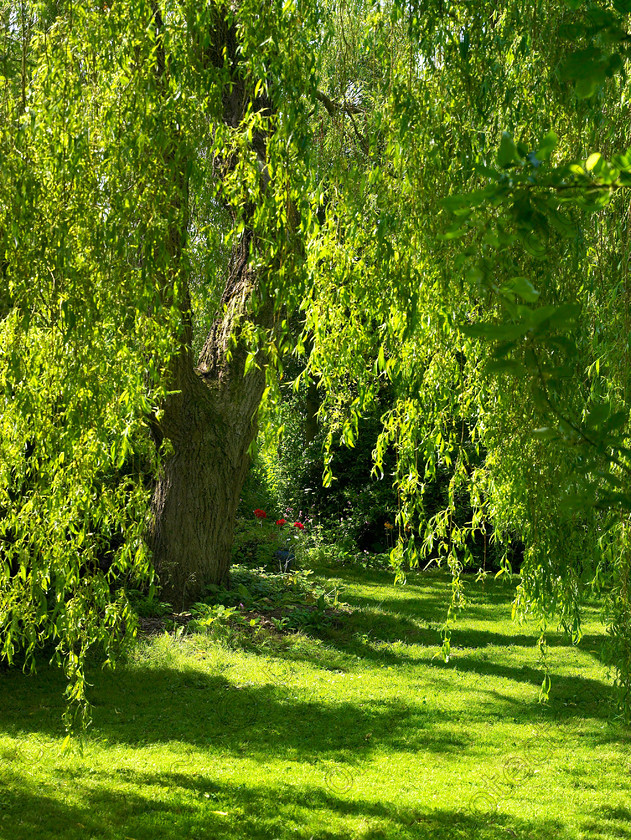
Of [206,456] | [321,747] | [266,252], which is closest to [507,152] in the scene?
[266,252]

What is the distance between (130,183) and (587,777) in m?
4.49

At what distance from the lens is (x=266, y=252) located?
11.1 feet

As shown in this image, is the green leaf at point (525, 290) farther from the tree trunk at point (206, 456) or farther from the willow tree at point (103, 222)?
the tree trunk at point (206, 456)

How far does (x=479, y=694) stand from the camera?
6.96 m

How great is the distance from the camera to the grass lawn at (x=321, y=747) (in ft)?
14.4

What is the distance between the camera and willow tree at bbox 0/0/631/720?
3.25 metres

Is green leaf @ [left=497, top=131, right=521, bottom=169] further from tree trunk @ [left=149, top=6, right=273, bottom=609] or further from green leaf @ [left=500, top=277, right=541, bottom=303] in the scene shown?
tree trunk @ [left=149, top=6, right=273, bottom=609]

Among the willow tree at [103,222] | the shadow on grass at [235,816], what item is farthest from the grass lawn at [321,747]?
the willow tree at [103,222]

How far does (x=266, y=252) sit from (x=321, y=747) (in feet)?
11.8

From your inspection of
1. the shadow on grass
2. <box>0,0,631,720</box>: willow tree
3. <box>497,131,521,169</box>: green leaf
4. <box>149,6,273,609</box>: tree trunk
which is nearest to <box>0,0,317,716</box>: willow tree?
<box>0,0,631,720</box>: willow tree

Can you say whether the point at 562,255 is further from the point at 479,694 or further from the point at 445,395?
the point at 479,694

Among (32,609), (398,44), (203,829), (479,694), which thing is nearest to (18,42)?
(398,44)

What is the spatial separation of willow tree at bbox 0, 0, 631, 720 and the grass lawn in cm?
127

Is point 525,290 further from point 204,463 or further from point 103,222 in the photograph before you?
point 204,463
